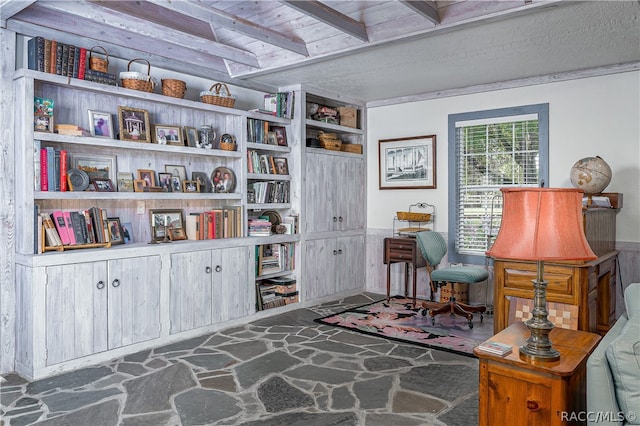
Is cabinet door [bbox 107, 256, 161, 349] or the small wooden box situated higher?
the small wooden box

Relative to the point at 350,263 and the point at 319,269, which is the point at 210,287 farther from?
the point at 350,263

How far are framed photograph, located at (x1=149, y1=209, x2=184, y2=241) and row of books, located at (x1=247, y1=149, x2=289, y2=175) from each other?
3.16 ft

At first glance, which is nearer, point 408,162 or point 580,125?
point 580,125

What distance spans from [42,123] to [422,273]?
4392mm

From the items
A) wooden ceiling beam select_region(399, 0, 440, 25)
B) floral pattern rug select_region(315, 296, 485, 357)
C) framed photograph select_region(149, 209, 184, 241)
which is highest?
wooden ceiling beam select_region(399, 0, 440, 25)

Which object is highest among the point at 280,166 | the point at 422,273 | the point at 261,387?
the point at 280,166

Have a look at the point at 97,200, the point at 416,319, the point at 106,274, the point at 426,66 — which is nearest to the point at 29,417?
the point at 106,274

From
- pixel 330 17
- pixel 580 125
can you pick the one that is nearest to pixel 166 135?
pixel 330 17

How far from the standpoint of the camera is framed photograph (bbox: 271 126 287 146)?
5.53m

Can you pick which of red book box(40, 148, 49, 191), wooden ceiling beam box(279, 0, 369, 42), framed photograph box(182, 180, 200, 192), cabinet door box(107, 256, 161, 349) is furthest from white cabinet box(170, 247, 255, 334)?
wooden ceiling beam box(279, 0, 369, 42)

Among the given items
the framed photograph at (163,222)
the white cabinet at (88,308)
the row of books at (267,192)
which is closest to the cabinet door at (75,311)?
the white cabinet at (88,308)

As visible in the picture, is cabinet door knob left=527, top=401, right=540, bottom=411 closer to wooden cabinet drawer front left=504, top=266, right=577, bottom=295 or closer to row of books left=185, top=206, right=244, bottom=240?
wooden cabinet drawer front left=504, top=266, right=577, bottom=295

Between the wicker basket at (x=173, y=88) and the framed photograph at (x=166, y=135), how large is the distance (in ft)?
0.99

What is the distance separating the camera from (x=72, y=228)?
373 cm
